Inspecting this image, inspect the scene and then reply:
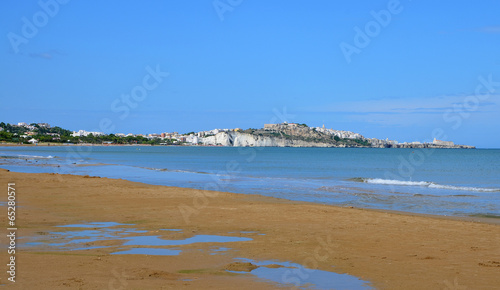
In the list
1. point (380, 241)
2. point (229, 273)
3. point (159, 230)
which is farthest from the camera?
point (159, 230)

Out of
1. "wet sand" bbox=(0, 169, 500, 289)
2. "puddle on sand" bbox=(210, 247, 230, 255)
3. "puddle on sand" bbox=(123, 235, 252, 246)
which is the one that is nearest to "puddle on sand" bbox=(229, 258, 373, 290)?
"wet sand" bbox=(0, 169, 500, 289)

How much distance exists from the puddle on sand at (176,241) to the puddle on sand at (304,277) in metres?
2.40

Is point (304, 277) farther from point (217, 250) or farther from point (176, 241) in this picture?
point (176, 241)

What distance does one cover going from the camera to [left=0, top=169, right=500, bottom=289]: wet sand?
824cm

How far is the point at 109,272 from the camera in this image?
8422 millimetres

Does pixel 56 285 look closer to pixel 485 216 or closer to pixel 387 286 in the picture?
pixel 387 286

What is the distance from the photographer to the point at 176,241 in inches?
457

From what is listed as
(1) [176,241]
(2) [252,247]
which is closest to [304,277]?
(2) [252,247]

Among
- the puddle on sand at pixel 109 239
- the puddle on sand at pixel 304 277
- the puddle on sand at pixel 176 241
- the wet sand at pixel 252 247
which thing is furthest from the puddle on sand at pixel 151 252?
the puddle on sand at pixel 304 277

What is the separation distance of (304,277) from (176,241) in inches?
157

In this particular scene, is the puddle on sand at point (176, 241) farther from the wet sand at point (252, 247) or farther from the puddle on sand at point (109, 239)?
the wet sand at point (252, 247)

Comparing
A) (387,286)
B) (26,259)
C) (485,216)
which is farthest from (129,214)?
(485,216)

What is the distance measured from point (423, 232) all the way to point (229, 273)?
284 inches

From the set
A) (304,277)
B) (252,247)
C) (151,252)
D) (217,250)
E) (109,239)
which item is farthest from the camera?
(109,239)
